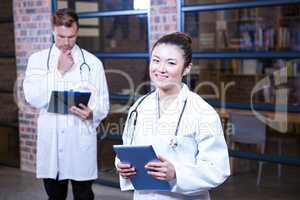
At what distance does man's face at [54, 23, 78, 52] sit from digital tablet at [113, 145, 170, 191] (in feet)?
5.82

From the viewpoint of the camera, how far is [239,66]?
700cm

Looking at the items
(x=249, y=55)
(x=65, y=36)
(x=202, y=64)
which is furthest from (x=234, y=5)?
(x=65, y=36)

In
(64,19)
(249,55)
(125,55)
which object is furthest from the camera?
(125,55)

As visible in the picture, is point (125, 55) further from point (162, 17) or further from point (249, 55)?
point (249, 55)

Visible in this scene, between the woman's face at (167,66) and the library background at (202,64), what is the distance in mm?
2737

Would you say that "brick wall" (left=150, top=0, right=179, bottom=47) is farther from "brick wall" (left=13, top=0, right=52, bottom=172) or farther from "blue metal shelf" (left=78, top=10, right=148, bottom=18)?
"brick wall" (left=13, top=0, right=52, bottom=172)

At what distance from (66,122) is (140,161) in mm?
1779

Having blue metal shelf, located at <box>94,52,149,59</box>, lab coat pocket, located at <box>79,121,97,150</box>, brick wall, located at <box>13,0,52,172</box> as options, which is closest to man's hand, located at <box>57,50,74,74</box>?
lab coat pocket, located at <box>79,121,97,150</box>

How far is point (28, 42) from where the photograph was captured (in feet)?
22.1

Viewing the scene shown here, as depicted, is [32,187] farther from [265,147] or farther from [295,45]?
[295,45]

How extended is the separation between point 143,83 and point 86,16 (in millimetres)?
1092

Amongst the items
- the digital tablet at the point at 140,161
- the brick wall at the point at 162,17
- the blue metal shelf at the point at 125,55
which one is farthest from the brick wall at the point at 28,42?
the digital tablet at the point at 140,161

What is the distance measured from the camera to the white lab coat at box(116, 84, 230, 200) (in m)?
2.27

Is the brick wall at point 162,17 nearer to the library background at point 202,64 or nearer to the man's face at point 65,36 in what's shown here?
the library background at point 202,64
